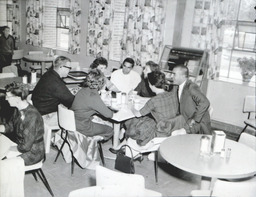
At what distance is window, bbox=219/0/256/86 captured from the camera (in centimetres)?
539

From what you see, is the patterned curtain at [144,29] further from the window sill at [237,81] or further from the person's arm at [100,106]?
the person's arm at [100,106]

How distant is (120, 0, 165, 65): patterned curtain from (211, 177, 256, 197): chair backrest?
13.4 feet

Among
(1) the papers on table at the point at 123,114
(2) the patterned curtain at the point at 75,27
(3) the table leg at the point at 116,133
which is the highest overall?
(2) the patterned curtain at the point at 75,27

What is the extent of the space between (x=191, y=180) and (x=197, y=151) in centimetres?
107

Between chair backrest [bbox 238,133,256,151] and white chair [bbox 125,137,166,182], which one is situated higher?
chair backrest [bbox 238,133,256,151]

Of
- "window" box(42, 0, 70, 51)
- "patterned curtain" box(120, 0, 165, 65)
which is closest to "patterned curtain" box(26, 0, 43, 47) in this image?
"window" box(42, 0, 70, 51)

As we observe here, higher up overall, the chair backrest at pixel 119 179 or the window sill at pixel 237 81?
the window sill at pixel 237 81

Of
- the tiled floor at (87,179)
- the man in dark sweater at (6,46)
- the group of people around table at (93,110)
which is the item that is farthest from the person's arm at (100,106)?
the man in dark sweater at (6,46)

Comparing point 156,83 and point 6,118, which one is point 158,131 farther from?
point 6,118

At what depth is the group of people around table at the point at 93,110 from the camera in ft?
9.50

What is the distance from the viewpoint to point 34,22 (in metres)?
7.15

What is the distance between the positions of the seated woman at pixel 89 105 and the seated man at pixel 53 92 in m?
0.45

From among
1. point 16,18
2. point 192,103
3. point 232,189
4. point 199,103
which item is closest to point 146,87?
point 192,103

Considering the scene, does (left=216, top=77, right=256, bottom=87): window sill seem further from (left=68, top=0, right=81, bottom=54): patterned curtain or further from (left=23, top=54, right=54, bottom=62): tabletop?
(left=23, top=54, right=54, bottom=62): tabletop
